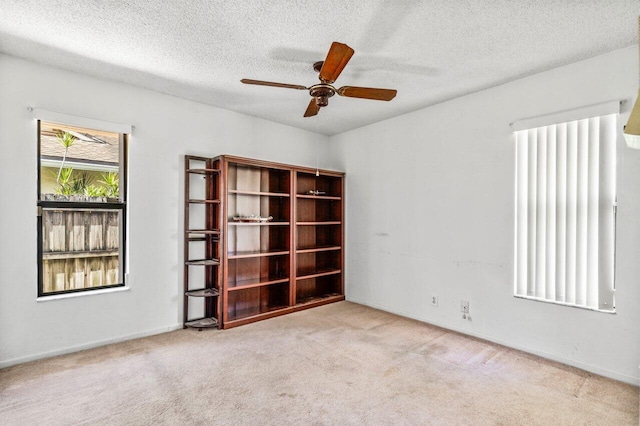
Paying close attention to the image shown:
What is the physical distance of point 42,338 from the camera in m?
2.88

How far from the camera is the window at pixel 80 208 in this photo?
2.99m

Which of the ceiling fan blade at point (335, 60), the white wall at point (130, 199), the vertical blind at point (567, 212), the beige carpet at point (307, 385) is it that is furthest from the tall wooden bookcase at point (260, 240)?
the vertical blind at point (567, 212)

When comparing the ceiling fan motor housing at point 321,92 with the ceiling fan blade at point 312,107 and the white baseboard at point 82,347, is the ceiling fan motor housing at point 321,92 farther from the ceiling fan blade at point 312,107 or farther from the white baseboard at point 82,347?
the white baseboard at point 82,347

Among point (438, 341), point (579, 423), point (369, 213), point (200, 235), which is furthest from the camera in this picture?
point (369, 213)

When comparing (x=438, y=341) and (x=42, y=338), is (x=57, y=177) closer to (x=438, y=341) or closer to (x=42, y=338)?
(x=42, y=338)

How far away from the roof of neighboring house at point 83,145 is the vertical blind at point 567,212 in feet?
13.7

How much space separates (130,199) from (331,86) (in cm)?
240

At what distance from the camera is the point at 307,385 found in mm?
2438

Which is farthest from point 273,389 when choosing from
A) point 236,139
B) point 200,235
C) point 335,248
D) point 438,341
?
point 236,139

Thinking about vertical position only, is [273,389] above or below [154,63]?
below

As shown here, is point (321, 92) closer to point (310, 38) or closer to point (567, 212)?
point (310, 38)

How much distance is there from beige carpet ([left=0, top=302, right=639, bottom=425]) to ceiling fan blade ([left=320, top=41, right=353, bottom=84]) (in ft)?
7.62

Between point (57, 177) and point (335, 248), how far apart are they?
342cm

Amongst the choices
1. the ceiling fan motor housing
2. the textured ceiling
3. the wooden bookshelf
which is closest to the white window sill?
the wooden bookshelf
